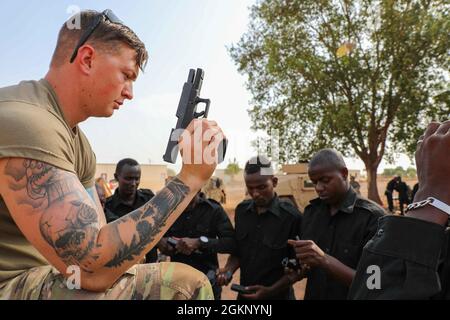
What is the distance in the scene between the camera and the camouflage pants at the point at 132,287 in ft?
4.57

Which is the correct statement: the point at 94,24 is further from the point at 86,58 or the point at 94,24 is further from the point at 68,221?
the point at 68,221

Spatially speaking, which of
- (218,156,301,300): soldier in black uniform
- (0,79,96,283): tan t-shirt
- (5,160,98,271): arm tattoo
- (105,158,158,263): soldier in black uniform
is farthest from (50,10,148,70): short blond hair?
(105,158,158,263): soldier in black uniform

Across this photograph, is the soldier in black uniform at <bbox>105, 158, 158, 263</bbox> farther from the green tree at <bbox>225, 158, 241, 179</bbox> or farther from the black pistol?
the green tree at <bbox>225, 158, 241, 179</bbox>

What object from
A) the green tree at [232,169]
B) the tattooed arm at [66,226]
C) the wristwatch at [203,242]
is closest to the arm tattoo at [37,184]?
the tattooed arm at [66,226]

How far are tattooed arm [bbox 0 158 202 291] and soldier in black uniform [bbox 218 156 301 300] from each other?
250 cm

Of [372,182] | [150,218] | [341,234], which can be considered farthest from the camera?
[372,182]

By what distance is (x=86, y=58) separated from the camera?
179cm

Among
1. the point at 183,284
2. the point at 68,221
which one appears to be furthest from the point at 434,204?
the point at 68,221

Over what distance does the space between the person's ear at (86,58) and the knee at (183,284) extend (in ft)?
3.02

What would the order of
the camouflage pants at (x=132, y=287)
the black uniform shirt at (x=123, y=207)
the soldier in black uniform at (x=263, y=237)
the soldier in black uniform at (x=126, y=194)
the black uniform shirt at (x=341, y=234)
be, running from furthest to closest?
1. the soldier in black uniform at (x=126, y=194)
2. the black uniform shirt at (x=123, y=207)
3. the soldier in black uniform at (x=263, y=237)
4. the black uniform shirt at (x=341, y=234)
5. the camouflage pants at (x=132, y=287)

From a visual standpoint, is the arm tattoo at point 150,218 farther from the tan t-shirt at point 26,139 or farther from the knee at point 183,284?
the tan t-shirt at point 26,139

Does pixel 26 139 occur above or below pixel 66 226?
above

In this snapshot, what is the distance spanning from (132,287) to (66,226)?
0.31 metres

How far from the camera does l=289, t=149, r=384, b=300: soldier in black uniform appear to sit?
3012mm
